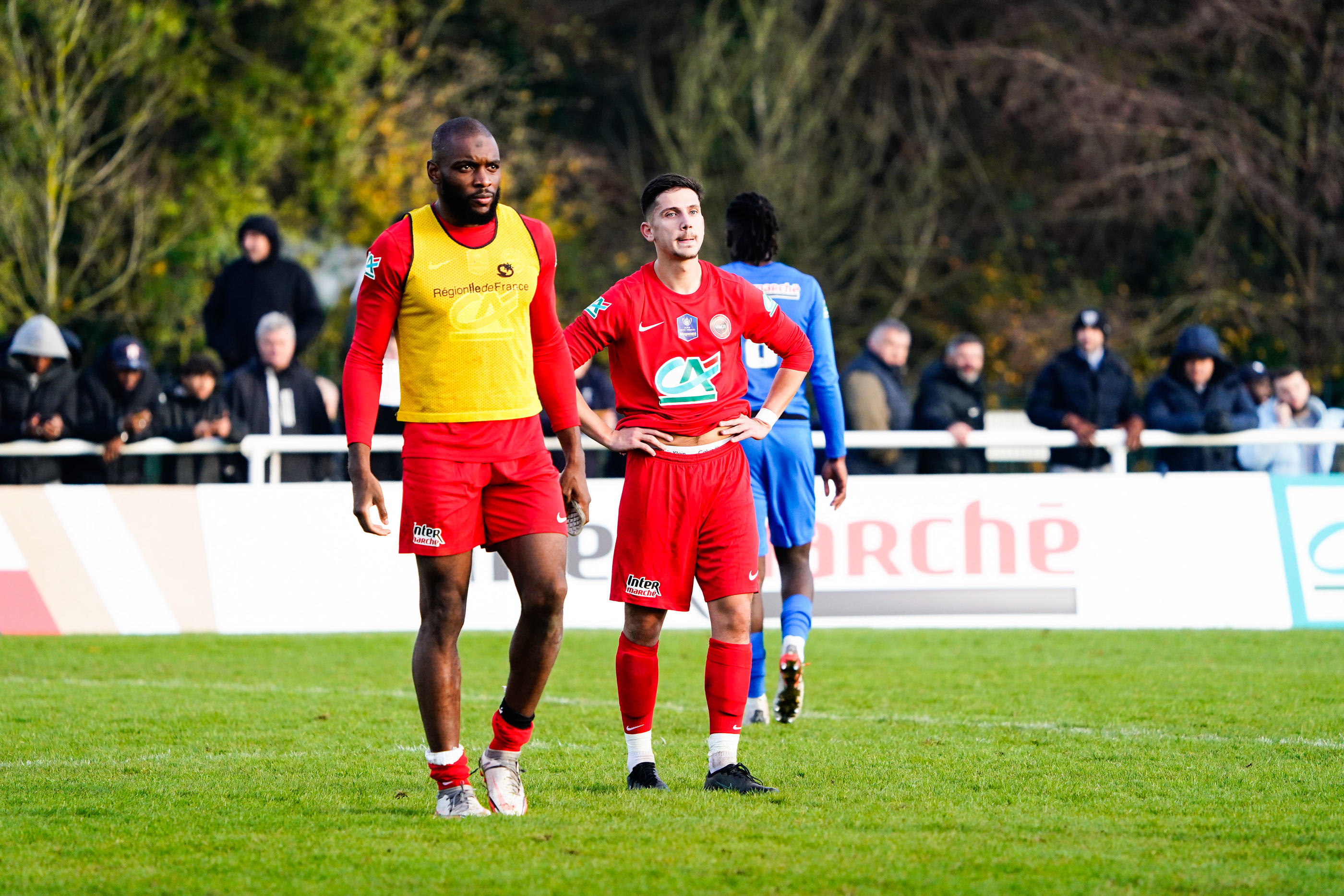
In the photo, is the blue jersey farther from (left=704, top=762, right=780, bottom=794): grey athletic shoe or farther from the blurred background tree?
the blurred background tree

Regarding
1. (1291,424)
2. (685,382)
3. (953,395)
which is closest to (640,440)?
(685,382)

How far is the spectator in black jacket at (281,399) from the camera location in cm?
1281

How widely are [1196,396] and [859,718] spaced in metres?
6.29

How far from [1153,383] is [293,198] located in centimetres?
1755

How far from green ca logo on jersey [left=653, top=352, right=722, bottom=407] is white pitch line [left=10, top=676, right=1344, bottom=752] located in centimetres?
184

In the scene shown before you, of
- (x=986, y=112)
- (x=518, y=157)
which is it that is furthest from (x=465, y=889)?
(x=986, y=112)

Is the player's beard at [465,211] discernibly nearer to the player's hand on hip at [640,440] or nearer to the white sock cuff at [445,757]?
the player's hand on hip at [640,440]

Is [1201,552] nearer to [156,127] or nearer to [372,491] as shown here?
[372,491]

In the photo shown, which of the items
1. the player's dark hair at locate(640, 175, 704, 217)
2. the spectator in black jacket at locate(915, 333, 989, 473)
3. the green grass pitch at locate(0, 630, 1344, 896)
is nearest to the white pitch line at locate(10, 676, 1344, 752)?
the green grass pitch at locate(0, 630, 1344, 896)

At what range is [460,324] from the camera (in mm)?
5789

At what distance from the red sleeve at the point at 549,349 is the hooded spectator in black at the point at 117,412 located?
714 centimetres

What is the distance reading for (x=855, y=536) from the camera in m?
12.6

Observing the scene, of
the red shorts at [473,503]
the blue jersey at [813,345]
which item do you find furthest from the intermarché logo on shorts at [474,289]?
the blue jersey at [813,345]

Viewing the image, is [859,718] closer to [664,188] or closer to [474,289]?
[664,188]
